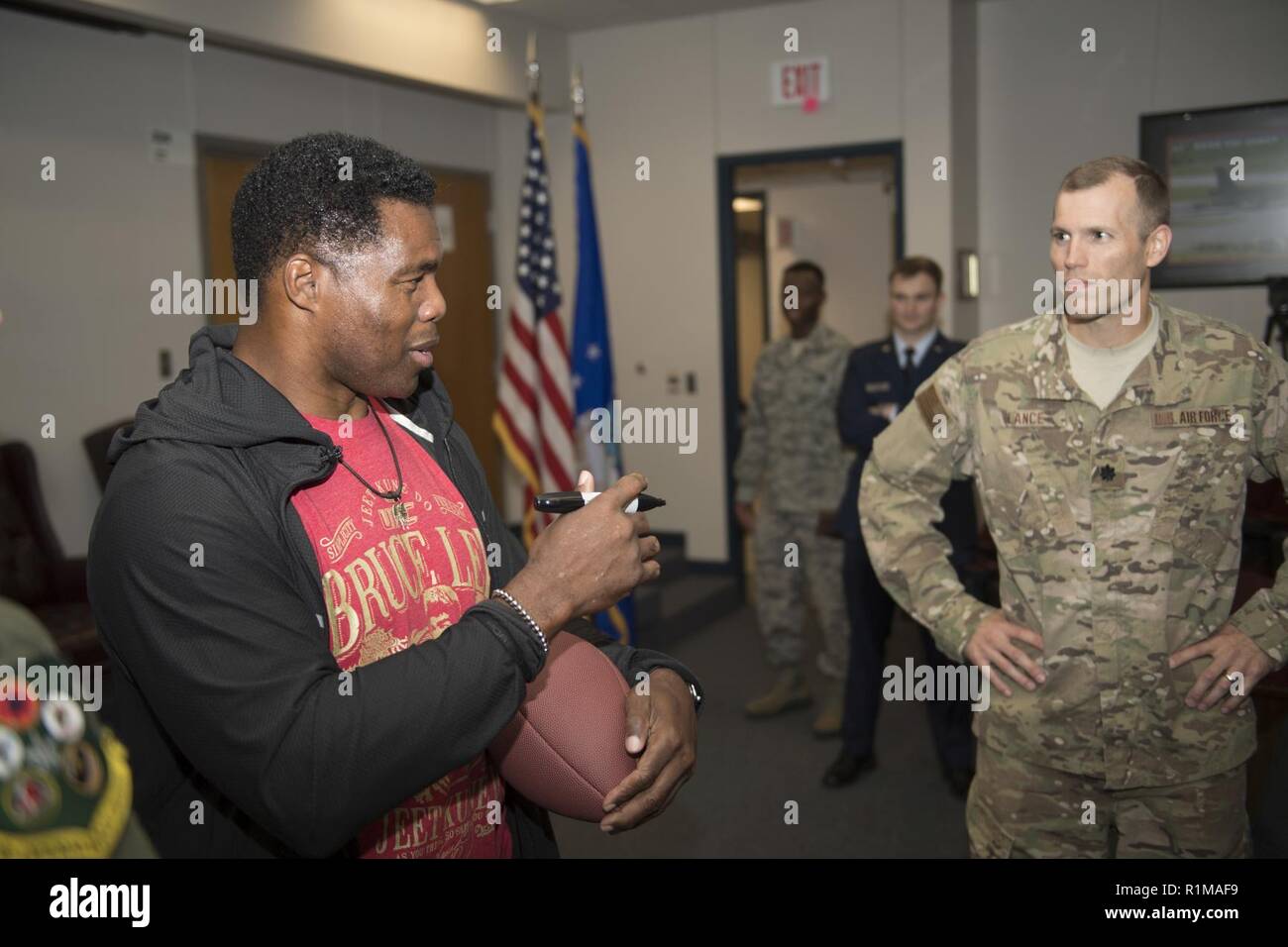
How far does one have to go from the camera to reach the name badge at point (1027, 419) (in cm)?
179

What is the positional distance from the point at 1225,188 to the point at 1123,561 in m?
4.49

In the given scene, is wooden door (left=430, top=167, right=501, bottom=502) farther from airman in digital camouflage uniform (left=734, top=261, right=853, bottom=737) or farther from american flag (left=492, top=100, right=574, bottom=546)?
airman in digital camouflage uniform (left=734, top=261, right=853, bottom=737)

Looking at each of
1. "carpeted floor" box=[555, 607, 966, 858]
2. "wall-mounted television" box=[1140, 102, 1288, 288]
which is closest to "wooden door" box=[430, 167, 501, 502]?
"carpeted floor" box=[555, 607, 966, 858]

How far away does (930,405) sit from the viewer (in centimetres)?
190

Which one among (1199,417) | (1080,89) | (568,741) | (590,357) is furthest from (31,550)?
(1080,89)

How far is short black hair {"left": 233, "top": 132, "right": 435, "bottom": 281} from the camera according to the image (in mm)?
1206

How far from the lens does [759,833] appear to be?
3.26 meters

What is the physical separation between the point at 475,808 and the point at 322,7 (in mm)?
4235

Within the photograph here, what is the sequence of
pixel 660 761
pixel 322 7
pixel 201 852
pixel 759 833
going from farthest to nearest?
1. pixel 322 7
2. pixel 759 833
3. pixel 660 761
4. pixel 201 852

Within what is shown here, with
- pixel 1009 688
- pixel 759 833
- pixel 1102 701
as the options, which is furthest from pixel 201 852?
pixel 759 833

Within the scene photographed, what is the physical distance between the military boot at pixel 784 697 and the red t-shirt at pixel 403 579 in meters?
3.08

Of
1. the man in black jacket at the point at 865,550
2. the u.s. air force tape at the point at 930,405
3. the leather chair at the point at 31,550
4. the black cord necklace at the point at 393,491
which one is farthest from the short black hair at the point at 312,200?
the leather chair at the point at 31,550

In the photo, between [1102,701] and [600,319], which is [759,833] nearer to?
[1102,701]

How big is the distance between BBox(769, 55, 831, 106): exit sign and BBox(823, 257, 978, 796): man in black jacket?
8.22 ft
